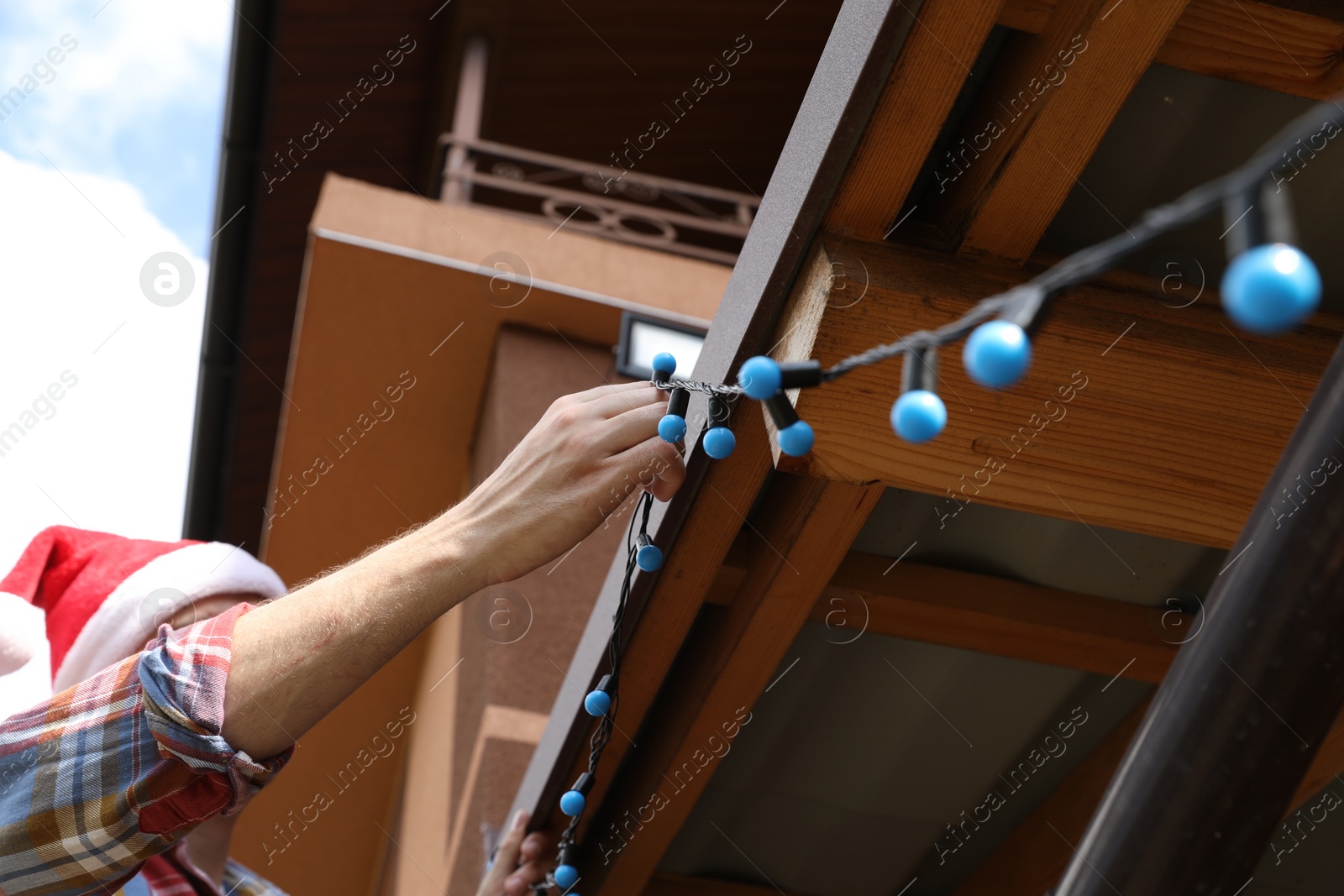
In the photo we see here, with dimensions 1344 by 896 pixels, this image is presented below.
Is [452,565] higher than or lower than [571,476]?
lower

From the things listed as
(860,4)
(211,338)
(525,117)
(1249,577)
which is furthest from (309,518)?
(1249,577)

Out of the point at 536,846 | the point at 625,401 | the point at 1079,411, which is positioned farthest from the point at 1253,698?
the point at 536,846

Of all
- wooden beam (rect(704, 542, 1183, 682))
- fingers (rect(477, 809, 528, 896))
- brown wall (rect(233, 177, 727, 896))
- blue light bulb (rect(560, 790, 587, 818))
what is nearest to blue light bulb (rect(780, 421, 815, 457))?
wooden beam (rect(704, 542, 1183, 682))

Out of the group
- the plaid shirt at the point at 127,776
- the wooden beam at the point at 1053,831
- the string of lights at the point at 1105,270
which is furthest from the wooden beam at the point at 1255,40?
the plaid shirt at the point at 127,776

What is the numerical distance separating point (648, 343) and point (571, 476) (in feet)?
8.95

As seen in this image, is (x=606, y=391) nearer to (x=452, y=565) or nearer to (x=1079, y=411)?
(x=452, y=565)

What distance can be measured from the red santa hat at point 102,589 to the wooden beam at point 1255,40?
2.01 m

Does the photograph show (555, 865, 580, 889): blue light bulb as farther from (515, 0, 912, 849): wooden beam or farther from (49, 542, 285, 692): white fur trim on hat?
(49, 542, 285, 692): white fur trim on hat

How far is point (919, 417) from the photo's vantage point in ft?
2.13

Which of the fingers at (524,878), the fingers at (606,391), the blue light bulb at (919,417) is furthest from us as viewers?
the fingers at (524,878)

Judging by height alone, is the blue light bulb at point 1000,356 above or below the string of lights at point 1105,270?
below

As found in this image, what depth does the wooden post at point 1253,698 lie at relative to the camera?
0.79 m

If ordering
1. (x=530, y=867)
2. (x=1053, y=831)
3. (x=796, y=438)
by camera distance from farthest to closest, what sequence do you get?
(x=530, y=867) → (x=1053, y=831) → (x=796, y=438)

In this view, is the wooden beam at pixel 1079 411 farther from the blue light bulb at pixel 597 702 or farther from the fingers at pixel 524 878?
the fingers at pixel 524 878
